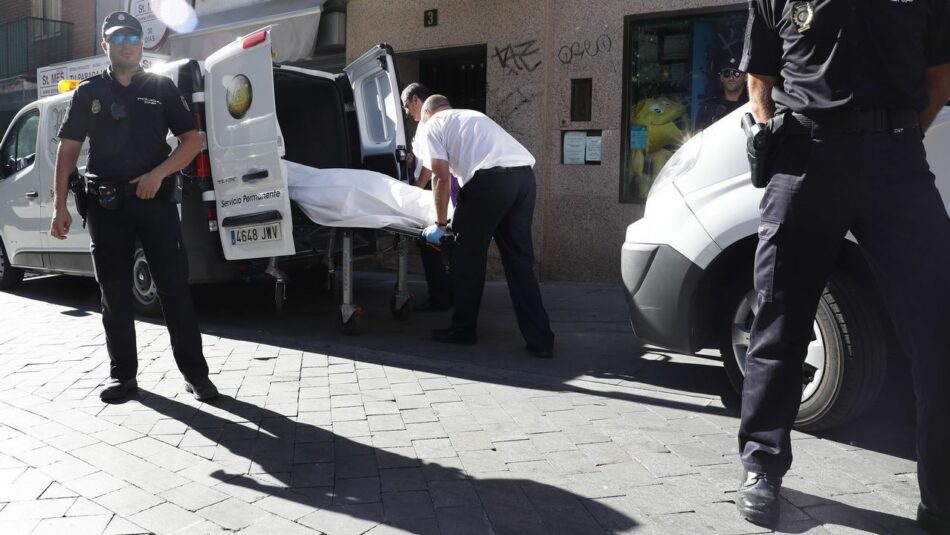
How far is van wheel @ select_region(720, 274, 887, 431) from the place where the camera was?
11.0ft

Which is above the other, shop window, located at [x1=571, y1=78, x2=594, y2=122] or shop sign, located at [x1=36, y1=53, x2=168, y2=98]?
shop sign, located at [x1=36, y1=53, x2=168, y2=98]

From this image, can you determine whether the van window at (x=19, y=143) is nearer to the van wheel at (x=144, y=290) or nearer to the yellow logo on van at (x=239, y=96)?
the van wheel at (x=144, y=290)

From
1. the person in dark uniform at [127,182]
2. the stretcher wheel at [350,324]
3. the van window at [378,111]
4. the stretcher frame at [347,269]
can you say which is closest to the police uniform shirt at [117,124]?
the person in dark uniform at [127,182]

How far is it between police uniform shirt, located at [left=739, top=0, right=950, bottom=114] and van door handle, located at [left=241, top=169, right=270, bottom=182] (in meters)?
4.04

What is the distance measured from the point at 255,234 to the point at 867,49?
14.5ft

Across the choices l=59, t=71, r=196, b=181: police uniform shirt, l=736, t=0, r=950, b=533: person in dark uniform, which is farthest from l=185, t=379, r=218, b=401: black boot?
l=736, t=0, r=950, b=533: person in dark uniform

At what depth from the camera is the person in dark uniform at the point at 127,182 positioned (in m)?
4.22

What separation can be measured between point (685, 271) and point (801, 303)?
117cm

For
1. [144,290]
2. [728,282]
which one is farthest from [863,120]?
[144,290]

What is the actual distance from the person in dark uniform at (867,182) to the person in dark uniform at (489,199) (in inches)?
105

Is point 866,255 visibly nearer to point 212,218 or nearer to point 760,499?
point 760,499

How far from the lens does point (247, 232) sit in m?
6.02

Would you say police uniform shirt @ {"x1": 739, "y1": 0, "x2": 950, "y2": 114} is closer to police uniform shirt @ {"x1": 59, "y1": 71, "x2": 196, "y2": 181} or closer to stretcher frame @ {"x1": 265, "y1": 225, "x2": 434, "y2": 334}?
police uniform shirt @ {"x1": 59, "y1": 71, "x2": 196, "y2": 181}

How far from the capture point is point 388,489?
10.3 ft
